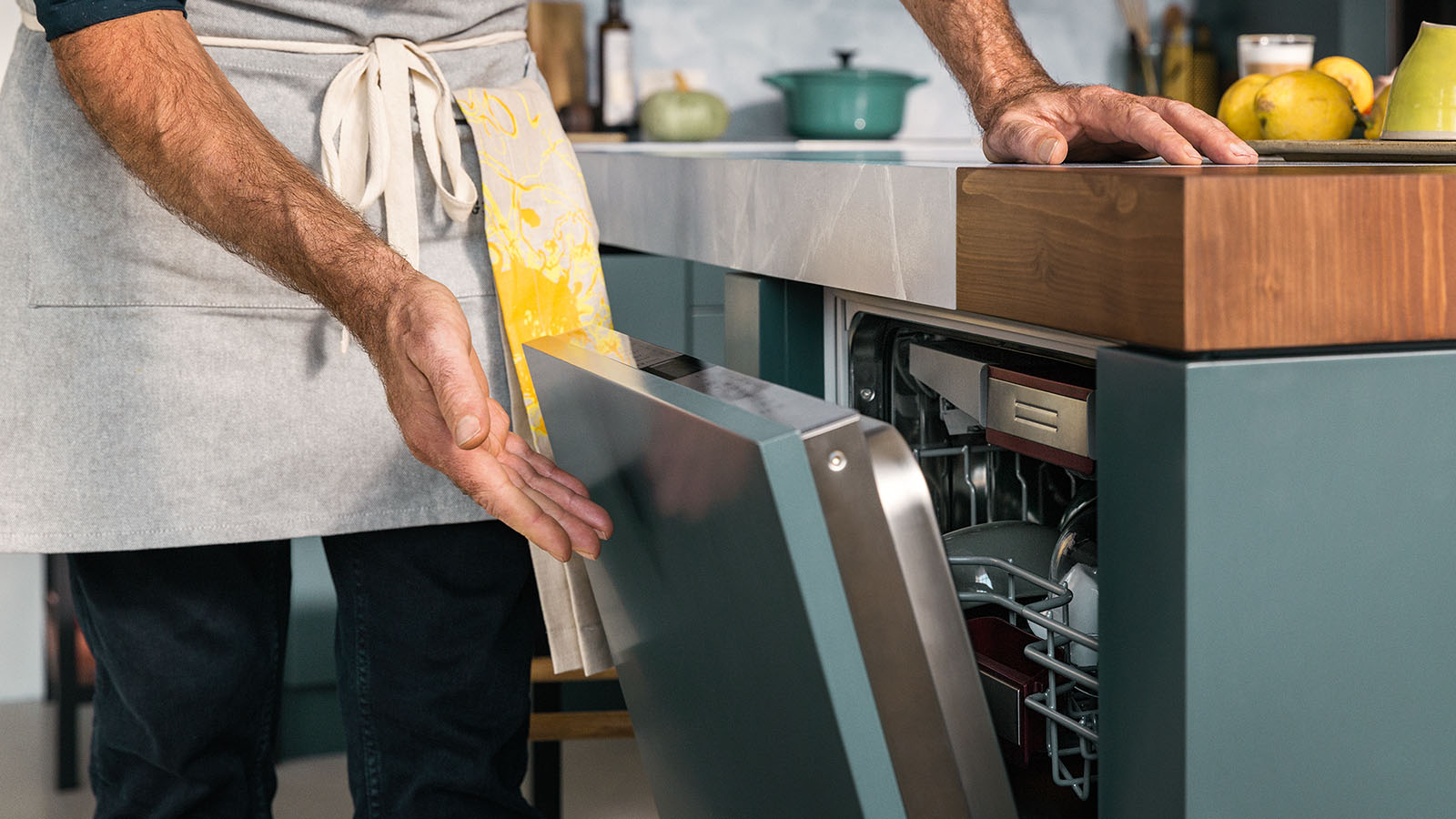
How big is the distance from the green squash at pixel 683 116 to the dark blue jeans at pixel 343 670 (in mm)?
1637

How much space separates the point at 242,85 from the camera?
1.02 meters

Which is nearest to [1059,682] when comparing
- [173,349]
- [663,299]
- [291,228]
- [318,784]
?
[291,228]

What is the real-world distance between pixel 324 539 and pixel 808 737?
659 millimetres

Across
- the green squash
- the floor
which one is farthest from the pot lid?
the floor

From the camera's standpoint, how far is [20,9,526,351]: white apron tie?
102cm

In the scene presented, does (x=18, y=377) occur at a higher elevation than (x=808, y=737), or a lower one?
higher

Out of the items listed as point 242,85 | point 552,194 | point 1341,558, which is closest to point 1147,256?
point 1341,558

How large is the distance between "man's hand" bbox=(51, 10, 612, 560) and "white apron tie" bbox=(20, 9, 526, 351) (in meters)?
0.13

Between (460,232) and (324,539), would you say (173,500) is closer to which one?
(324,539)

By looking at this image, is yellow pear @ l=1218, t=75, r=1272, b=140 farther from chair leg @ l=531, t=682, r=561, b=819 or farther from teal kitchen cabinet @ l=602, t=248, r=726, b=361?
chair leg @ l=531, t=682, r=561, b=819

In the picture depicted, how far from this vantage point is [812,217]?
3.20 ft

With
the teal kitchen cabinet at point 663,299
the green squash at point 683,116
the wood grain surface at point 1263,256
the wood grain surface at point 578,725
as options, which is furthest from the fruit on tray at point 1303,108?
the green squash at point 683,116

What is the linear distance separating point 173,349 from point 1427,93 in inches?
35.6

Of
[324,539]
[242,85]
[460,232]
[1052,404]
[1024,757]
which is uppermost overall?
[242,85]
